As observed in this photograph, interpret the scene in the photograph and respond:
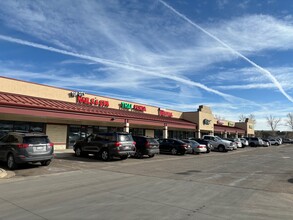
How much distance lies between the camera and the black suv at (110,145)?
1898 cm

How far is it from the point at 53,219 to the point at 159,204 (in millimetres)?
2642

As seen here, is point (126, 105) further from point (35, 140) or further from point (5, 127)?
point (35, 140)

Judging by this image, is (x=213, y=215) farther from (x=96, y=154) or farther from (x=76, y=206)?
(x=96, y=154)

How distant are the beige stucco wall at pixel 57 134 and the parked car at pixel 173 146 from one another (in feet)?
28.8

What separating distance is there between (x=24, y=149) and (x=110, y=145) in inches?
234

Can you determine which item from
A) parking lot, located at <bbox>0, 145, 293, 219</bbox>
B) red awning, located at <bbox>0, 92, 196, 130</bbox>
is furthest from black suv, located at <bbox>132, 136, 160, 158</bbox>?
parking lot, located at <bbox>0, 145, 293, 219</bbox>

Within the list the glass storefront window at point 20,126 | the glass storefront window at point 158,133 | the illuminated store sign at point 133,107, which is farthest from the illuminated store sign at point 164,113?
the glass storefront window at point 20,126

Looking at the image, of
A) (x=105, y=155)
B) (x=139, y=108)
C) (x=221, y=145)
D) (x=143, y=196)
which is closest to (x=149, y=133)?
(x=139, y=108)

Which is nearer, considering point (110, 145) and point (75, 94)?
point (110, 145)

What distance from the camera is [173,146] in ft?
90.3

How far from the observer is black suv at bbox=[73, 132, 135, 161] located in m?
19.0

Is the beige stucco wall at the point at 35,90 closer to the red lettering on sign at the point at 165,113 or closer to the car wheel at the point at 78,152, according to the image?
the car wheel at the point at 78,152

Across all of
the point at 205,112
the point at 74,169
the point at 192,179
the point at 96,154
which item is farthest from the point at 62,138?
the point at 205,112

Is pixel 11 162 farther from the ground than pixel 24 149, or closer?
closer
